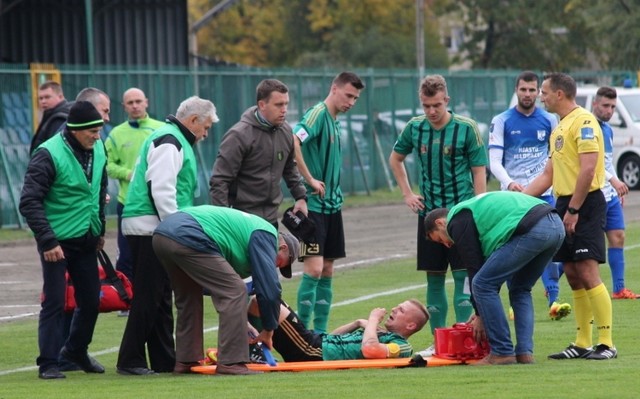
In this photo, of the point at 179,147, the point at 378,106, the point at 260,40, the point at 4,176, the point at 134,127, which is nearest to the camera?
the point at 179,147

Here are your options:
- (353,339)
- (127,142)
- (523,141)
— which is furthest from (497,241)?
(127,142)

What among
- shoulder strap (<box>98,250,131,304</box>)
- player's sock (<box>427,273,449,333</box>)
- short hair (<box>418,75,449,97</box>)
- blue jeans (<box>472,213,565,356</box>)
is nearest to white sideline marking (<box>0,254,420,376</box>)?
shoulder strap (<box>98,250,131,304</box>)

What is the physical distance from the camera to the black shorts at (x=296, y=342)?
1062cm

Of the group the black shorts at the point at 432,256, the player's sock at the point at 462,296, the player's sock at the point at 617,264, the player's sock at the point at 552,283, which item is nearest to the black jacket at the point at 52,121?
the black shorts at the point at 432,256

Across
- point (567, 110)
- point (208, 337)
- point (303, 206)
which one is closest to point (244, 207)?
point (303, 206)

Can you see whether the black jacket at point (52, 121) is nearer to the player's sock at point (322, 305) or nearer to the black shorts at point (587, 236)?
the player's sock at point (322, 305)

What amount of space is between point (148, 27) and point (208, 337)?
23924 millimetres

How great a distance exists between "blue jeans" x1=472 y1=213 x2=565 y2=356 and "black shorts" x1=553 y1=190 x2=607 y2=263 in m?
0.43

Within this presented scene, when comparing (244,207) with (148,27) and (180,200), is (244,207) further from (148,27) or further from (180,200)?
(148,27)

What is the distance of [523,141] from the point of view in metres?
13.5

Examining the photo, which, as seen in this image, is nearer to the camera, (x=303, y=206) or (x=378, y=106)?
(x=303, y=206)

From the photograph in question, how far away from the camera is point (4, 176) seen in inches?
969

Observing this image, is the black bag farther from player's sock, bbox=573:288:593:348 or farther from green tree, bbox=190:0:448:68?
green tree, bbox=190:0:448:68

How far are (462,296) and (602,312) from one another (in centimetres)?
153
